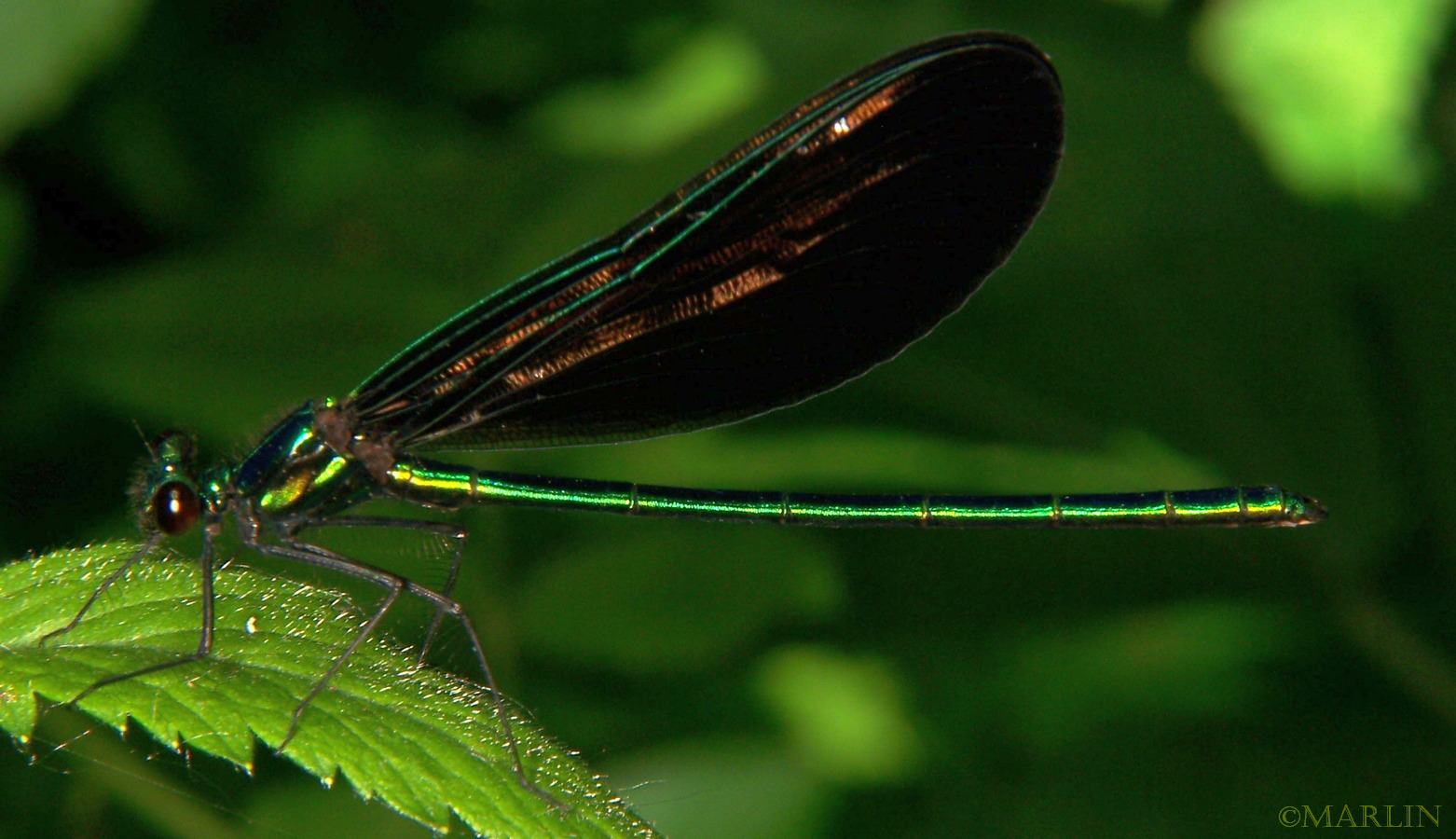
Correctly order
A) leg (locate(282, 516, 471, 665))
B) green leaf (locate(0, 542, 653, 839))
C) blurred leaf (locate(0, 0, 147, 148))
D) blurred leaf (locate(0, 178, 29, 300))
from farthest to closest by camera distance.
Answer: blurred leaf (locate(0, 178, 29, 300)), blurred leaf (locate(0, 0, 147, 148)), leg (locate(282, 516, 471, 665)), green leaf (locate(0, 542, 653, 839))

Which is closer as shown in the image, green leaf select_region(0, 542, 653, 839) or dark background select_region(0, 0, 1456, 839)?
green leaf select_region(0, 542, 653, 839)

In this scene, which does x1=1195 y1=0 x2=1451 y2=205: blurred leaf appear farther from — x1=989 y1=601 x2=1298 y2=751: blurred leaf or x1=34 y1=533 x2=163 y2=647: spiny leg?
x1=34 y1=533 x2=163 y2=647: spiny leg

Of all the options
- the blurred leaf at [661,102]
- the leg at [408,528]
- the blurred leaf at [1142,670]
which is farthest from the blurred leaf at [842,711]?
the blurred leaf at [661,102]

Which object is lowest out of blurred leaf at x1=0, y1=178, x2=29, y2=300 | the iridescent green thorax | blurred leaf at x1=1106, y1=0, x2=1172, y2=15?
the iridescent green thorax

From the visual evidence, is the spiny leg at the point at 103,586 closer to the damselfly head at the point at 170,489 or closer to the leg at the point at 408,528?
the damselfly head at the point at 170,489

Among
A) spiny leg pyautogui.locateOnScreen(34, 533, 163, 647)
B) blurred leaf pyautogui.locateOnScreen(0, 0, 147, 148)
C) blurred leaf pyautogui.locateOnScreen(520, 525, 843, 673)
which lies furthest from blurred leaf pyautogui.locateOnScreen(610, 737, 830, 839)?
blurred leaf pyautogui.locateOnScreen(0, 0, 147, 148)

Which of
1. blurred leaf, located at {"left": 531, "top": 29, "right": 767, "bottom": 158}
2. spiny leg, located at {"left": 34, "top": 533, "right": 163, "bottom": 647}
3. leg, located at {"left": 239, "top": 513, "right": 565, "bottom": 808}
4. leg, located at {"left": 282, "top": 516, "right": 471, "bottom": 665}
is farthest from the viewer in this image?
blurred leaf, located at {"left": 531, "top": 29, "right": 767, "bottom": 158}

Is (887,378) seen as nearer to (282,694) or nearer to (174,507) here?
(174,507)

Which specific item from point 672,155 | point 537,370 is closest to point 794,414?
point 672,155
